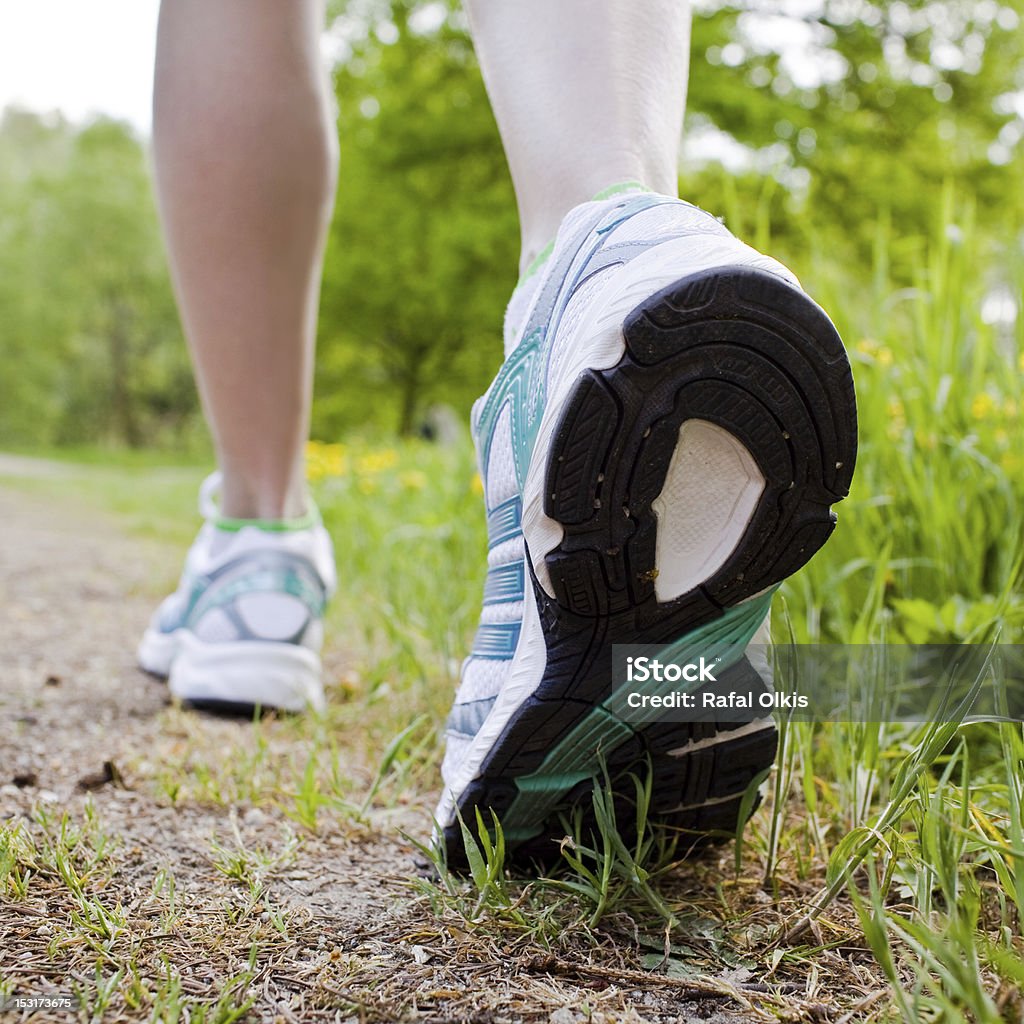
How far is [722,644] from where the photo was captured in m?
0.75

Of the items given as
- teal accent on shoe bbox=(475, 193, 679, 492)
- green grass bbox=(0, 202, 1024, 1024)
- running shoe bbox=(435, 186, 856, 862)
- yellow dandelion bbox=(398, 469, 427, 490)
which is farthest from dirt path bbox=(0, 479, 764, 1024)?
yellow dandelion bbox=(398, 469, 427, 490)

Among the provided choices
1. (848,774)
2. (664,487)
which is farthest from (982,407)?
(664,487)

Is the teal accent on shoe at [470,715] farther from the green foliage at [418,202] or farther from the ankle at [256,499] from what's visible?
the green foliage at [418,202]

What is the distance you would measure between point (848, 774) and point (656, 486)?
1.61 ft

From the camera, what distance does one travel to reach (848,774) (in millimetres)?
1022

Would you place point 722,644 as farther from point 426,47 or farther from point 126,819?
point 426,47

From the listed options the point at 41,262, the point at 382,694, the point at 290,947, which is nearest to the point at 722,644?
the point at 290,947

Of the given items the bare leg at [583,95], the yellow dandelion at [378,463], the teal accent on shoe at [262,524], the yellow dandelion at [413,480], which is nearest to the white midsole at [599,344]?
the bare leg at [583,95]

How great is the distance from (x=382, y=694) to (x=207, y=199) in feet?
2.28

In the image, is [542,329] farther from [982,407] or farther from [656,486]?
[982,407]

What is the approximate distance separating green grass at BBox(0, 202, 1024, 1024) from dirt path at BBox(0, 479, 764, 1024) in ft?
0.04

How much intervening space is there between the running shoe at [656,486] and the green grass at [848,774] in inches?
2.8

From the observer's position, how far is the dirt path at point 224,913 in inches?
26.3

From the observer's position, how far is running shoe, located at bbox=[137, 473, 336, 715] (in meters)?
1.38
